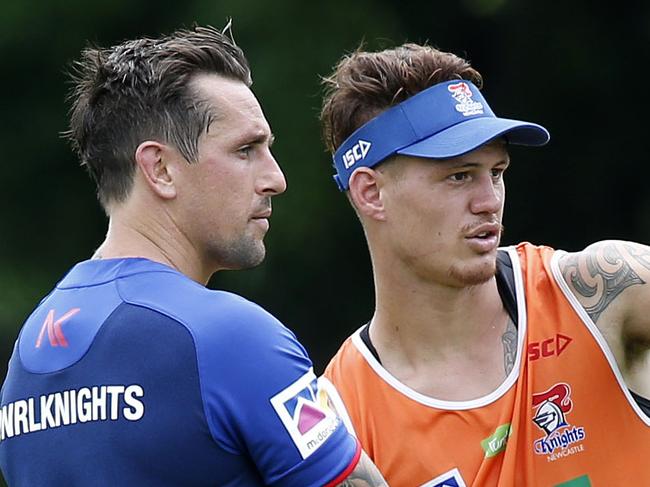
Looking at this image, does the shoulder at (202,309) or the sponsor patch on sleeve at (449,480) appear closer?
the shoulder at (202,309)

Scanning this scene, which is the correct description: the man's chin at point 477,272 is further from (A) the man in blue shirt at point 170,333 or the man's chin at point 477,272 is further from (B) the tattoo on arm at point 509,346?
(A) the man in blue shirt at point 170,333

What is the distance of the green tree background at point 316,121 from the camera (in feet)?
30.3

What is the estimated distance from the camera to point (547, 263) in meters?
3.69

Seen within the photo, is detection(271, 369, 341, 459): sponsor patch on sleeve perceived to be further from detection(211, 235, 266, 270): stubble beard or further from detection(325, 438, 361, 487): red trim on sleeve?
detection(211, 235, 266, 270): stubble beard

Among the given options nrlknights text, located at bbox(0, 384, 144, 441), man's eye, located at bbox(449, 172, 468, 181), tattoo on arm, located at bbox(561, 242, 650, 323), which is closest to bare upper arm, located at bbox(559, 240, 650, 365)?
tattoo on arm, located at bbox(561, 242, 650, 323)

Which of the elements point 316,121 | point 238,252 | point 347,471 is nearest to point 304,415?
point 347,471

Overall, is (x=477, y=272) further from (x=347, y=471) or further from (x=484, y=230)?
(x=347, y=471)

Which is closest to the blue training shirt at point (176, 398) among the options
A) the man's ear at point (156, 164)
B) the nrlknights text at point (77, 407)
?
the nrlknights text at point (77, 407)

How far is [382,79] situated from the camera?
389cm

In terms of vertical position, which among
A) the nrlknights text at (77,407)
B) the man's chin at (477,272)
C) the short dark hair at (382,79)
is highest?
the short dark hair at (382,79)

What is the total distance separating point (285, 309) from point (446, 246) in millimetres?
6297

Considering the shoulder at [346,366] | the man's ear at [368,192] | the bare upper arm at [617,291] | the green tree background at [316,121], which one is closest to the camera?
the bare upper arm at [617,291]

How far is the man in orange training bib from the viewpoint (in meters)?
3.50

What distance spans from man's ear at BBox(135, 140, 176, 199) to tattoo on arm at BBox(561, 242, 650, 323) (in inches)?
46.0
